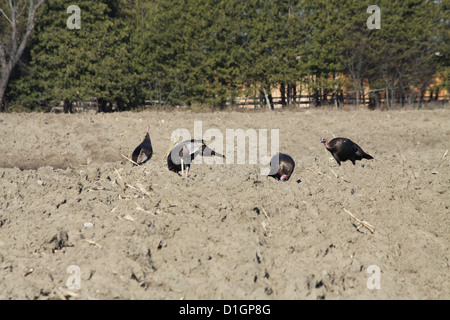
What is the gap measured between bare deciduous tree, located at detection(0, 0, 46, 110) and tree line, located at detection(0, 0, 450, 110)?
0.11 m

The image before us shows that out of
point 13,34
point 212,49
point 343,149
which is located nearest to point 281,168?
point 343,149

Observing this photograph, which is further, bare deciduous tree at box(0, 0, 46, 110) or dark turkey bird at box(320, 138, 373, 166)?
bare deciduous tree at box(0, 0, 46, 110)

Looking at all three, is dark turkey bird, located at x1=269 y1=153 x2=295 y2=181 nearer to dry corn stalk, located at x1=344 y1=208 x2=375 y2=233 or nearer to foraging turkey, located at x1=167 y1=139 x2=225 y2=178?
foraging turkey, located at x1=167 y1=139 x2=225 y2=178

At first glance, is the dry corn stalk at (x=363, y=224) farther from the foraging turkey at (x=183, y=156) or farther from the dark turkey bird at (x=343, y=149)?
the foraging turkey at (x=183, y=156)

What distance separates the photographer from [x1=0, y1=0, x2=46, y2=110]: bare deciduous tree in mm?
17500

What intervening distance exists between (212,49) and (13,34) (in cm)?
904

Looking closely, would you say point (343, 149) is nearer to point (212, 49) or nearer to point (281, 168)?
point (281, 168)

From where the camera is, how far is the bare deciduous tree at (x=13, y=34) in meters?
17.5

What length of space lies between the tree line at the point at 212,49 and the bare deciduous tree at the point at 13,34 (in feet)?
0.34

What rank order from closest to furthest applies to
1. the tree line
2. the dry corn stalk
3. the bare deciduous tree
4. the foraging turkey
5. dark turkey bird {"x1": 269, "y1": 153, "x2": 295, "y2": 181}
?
the dry corn stalk
dark turkey bird {"x1": 269, "y1": 153, "x2": 295, "y2": 181}
the foraging turkey
the bare deciduous tree
the tree line

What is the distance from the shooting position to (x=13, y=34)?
17641 mm

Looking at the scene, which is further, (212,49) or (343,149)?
(212,49)

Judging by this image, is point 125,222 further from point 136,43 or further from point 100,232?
point 136,43

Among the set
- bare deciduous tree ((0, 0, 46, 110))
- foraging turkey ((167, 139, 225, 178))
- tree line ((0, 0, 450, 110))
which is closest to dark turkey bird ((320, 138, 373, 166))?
foraging turkey ((167, 139, 225, 178))
